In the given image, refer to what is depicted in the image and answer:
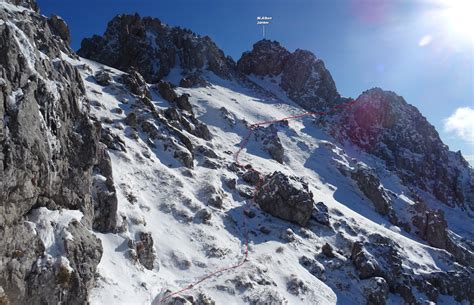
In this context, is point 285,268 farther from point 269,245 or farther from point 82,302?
point 82,302

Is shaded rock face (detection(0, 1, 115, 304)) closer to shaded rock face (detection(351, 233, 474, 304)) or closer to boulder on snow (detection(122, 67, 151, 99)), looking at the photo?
shaded rock face (detection(351, 233, 474, 304))

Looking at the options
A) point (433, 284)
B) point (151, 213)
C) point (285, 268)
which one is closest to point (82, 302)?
point (151, 213)

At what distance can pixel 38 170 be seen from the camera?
822 inches

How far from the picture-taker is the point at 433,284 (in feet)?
144

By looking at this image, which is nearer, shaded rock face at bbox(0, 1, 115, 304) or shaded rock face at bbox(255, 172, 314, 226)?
shaded rock face at bbox(0, 1, 115, 304)

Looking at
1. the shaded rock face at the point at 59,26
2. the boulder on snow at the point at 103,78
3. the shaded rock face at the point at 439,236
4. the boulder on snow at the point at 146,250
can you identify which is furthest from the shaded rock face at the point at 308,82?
the boulder on snow at the point at 146,250

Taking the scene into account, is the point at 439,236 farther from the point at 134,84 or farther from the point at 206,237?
the point at 134,84

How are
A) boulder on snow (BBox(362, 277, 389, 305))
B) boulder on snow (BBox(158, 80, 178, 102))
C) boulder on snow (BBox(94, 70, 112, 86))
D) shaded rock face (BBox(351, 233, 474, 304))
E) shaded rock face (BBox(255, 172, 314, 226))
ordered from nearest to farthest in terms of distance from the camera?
boulder on snow (BBox(362, 277, 389, 305))
shaded rock face (BBox(351, 233, 474, 304))
shaded rock face (BBox(255, 172, 314, 226))
boulder on snow (BBox(94, 70, 112, 86))
boulder on snow (BBox(158, 80, 178, 102))

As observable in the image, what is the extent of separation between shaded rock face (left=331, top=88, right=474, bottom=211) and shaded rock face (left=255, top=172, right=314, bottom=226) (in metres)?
53.2

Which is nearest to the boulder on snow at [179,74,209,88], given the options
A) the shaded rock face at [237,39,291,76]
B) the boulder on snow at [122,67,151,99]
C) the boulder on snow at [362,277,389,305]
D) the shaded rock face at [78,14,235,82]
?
the shaded rock face at [78,14,235,82]

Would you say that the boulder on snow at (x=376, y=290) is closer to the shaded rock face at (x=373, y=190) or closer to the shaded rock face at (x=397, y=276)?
the shaded rock face at (x=397, y=276)

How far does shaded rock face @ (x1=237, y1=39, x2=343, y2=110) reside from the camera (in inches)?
5026

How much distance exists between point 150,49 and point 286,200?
68474 millimetres

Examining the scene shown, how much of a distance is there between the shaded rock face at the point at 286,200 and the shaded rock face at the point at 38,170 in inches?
859
